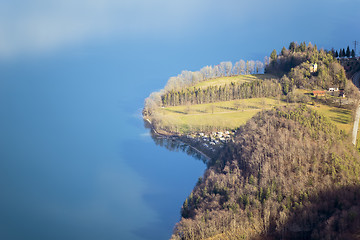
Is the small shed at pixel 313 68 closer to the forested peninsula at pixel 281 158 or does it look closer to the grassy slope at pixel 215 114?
the forested peninsula at pixel 281 158

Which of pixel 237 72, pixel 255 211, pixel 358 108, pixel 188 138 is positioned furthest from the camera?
pixel 237 72

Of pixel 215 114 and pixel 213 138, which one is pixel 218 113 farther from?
pixel 213 138

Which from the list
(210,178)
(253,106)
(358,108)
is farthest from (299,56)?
(210,178)

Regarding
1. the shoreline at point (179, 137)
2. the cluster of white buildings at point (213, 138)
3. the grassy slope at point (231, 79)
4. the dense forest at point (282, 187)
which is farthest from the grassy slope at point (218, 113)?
the dense forest at point (282, 187)

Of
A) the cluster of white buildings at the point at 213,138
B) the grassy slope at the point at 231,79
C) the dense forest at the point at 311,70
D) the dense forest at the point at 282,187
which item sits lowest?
the dense forest at the point at 282,187

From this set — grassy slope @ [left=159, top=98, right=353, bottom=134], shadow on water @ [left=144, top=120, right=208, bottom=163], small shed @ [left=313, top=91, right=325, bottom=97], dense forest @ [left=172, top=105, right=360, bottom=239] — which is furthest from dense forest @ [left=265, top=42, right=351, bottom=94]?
shadow on water @ [left=144, top=120, right=208, bottom=163]

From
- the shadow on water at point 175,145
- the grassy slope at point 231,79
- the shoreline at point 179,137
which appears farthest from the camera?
the grassy slope at point 231,79

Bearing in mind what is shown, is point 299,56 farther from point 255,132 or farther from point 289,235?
point 289,235
